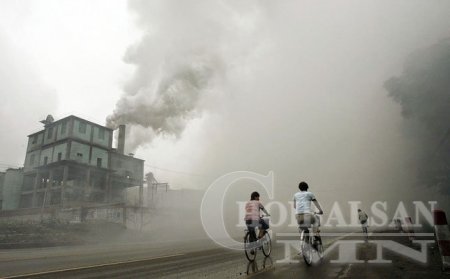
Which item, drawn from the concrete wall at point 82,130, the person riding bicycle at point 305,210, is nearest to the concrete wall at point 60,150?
the concrete wall at point 82,130

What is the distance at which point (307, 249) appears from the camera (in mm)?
8438

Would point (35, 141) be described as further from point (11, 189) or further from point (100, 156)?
point (100, 156)

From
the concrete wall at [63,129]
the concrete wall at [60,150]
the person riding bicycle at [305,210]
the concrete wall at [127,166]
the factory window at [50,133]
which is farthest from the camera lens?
the concrete wall at [127,166]

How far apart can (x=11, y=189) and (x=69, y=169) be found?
1341cm

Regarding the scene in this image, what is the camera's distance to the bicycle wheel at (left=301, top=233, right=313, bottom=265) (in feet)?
27.1

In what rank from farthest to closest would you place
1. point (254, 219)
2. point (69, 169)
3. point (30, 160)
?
point (30, 160) < point (69, 169) < point (254, 219)

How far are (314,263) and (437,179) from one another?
33.9 m

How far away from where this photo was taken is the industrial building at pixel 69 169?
5478 centimetres

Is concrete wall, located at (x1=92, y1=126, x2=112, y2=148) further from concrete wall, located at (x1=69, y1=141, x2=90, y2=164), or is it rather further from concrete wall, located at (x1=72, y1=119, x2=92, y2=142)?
concrete wall, located at (x1=69, y1=141, x2=90, y2=164)

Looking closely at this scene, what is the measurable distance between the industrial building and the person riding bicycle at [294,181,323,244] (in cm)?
4851

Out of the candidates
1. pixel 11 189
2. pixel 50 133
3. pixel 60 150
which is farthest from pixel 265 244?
pixel 11 189

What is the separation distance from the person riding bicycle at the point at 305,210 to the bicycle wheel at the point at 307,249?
297mm

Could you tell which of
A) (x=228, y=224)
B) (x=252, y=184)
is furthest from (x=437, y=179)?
(x=252, y=184)

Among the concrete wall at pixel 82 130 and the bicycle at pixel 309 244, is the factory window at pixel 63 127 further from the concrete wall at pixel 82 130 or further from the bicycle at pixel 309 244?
the bicycle at pixel 309 244
